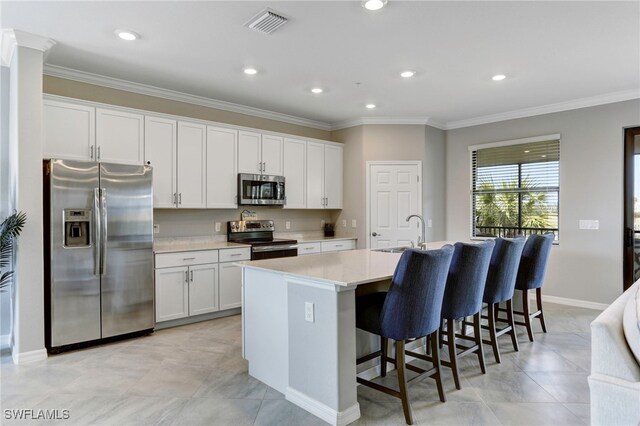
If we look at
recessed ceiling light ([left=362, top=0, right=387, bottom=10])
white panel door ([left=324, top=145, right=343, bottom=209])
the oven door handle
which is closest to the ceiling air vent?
recessed ceiling light ([left=362, top=0, right=387, bottom=10])

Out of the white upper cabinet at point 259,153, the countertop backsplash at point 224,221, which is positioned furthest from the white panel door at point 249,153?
the countertop backsplash at point 224,221

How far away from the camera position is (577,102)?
16.4 ft

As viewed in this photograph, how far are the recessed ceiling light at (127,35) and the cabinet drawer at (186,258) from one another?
2.06 m

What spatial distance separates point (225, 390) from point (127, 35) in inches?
113

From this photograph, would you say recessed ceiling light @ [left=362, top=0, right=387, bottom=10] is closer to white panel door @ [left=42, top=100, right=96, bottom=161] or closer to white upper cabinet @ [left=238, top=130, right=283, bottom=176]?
white upper cabinet @ [left=238, top=130, right=283, bottom=176]

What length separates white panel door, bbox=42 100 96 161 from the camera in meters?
3.56

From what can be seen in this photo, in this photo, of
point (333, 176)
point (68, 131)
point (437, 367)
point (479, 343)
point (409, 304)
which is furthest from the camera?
point (333, 176)

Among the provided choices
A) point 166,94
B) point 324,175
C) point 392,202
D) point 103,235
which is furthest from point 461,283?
point 166,94

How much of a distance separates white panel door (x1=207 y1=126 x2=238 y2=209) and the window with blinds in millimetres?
3740

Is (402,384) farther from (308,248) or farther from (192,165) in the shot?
(192,165)

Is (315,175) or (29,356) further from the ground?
(315,175)

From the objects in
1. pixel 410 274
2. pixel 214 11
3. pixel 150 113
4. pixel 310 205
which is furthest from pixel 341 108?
pixel 410 274

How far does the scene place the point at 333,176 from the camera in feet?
20.1

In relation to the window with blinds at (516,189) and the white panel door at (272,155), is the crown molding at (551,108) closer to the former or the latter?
the window with blinds at (516,189)
